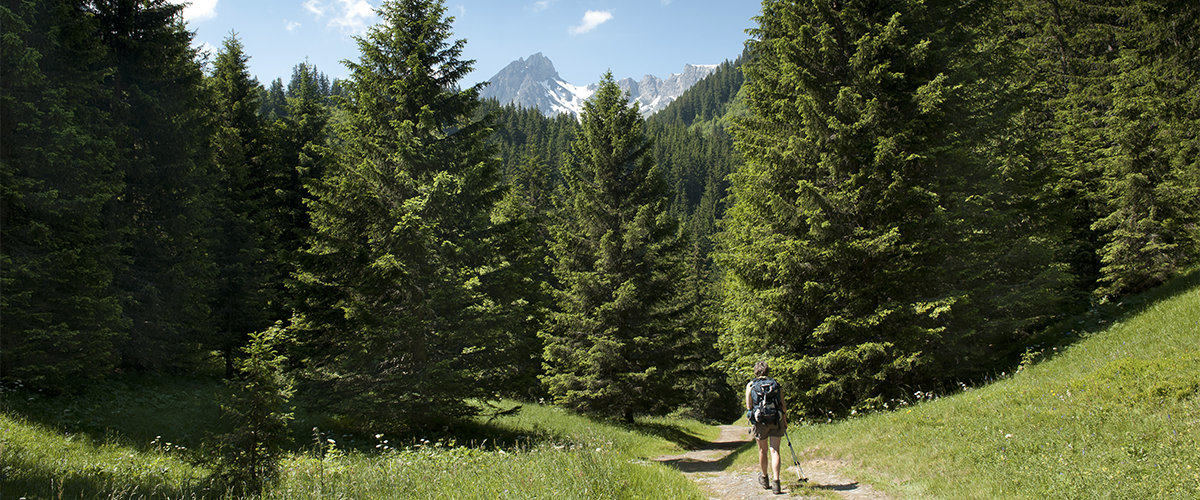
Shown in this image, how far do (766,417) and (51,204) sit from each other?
15480mm

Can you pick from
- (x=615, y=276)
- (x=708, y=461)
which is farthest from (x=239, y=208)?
(x=708, y=461)

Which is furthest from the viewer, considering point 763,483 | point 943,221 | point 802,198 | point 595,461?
point 802,198

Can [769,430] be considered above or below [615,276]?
below

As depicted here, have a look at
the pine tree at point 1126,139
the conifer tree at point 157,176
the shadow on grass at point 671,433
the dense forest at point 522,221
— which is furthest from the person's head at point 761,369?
the conifer tree at point 157,176

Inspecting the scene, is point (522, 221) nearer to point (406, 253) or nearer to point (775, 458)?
point (406, 253)

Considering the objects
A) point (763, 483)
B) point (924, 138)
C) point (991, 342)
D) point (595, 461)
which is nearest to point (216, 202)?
point (595, 461)

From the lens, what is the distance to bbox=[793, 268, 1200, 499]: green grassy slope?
536cm

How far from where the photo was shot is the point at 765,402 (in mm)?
7246

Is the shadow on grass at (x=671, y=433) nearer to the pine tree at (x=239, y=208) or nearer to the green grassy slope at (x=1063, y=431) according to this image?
the green grassy slope at (x=1063, y=431)

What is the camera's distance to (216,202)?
781 inches

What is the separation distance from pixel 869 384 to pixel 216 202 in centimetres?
2293

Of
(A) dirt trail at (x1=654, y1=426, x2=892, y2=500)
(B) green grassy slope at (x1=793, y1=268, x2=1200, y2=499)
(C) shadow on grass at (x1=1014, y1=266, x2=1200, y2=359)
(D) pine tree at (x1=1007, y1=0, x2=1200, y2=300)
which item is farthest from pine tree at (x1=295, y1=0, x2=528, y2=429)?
(D) pine tree at (x1=1007, y1=0, x2=1200, y2=300)

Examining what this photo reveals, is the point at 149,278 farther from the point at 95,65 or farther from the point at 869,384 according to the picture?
the point at 869,384

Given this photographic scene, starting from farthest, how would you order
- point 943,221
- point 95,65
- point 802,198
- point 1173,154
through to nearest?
1. point 1173,154
2. point 95,65
3. point 802,198
4. point 943,221
